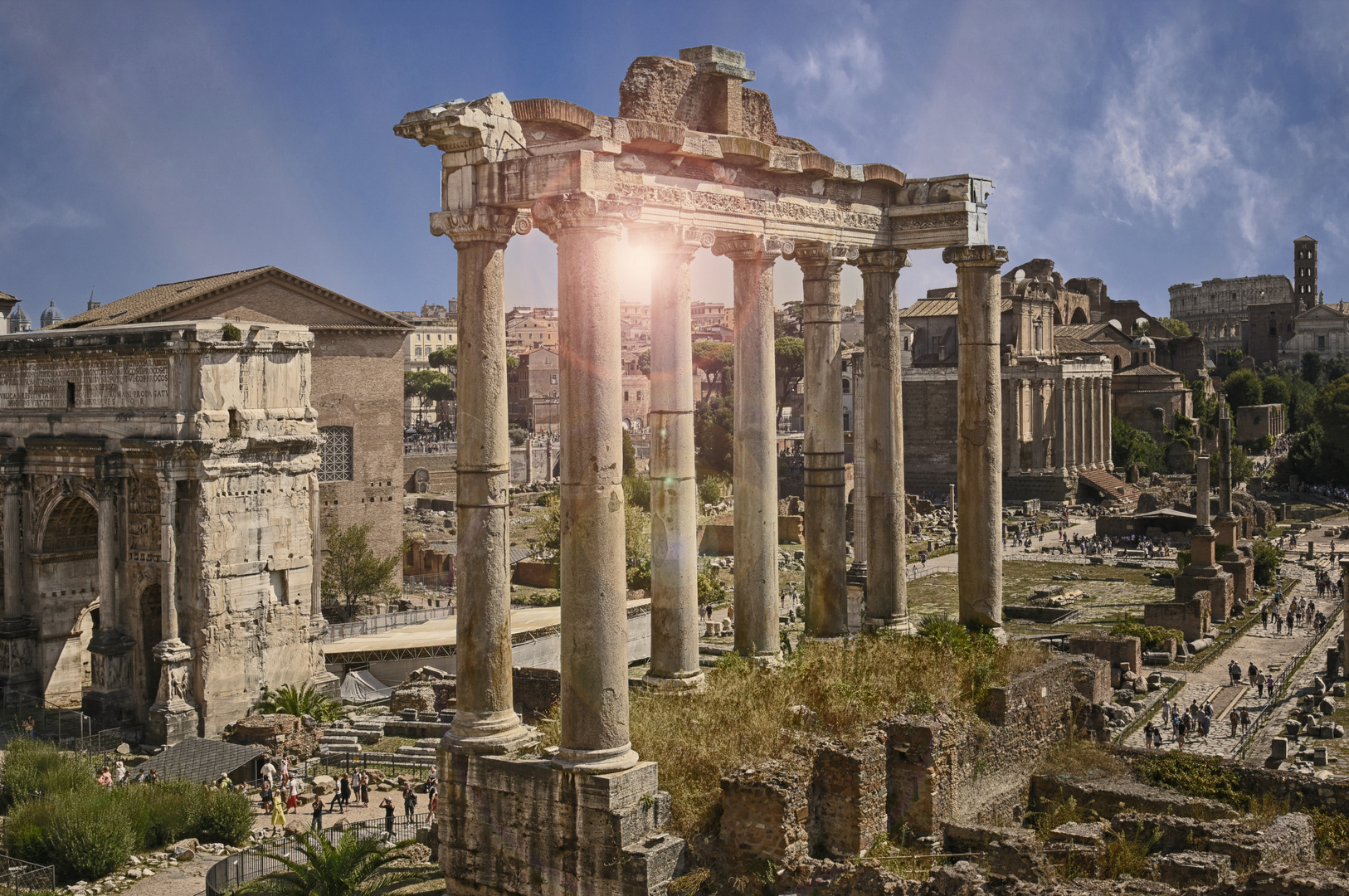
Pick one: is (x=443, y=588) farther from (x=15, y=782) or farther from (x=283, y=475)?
(x=15, y=782)

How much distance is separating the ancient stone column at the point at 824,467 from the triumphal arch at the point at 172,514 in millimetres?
15166

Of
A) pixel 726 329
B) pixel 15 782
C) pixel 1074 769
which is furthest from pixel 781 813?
pixel 726 329

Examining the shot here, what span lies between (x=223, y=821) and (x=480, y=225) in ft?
39.9

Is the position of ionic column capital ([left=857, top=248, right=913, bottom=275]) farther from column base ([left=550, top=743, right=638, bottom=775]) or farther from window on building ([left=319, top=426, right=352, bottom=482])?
window on building ([left=319, top=426, right=352, bottom=482])

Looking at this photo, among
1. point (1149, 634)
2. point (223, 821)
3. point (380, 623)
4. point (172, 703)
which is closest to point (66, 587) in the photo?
point (172, 703)

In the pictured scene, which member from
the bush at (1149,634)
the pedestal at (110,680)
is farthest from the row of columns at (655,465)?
the bush at (1149,634)

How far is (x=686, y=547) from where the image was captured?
12.6m

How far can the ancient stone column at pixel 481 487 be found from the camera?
10.8 m

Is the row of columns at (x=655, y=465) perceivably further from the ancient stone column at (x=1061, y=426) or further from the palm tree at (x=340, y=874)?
the ancient stone column at (x=1061, y=426)

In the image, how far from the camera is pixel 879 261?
50.1 ft

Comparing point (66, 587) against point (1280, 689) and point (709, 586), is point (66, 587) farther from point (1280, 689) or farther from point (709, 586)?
point (1280, 689)

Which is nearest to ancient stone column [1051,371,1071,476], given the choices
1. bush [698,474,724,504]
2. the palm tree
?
bush [698,474,724,504]

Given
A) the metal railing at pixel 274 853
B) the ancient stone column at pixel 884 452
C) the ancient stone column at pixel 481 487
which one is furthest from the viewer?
the metal railing at pixel 274 853

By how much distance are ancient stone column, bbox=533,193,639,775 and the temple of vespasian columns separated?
0.06ft
